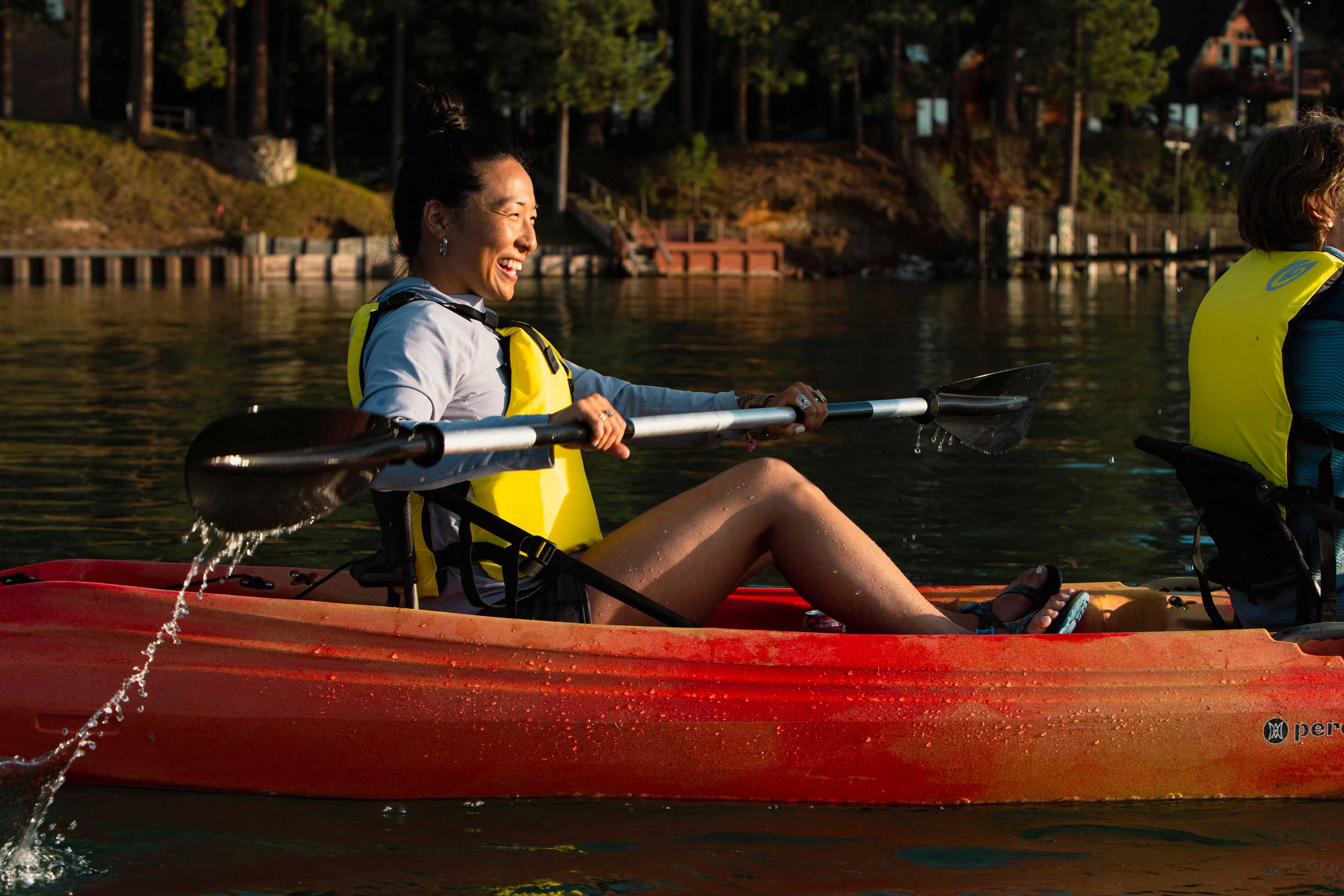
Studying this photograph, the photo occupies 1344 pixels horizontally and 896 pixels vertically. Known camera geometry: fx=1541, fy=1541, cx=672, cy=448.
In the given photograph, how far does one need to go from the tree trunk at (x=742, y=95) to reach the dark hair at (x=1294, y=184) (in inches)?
1435

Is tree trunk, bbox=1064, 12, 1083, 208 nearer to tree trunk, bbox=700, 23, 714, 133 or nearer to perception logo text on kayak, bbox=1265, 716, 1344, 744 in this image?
tree trunk, bbox=700, 23, 714, 133

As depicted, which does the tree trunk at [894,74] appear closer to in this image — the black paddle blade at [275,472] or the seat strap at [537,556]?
the seat strap at [537,556]

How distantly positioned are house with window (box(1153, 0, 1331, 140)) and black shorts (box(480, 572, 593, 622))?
45.5 meters

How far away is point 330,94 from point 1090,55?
19095 mm

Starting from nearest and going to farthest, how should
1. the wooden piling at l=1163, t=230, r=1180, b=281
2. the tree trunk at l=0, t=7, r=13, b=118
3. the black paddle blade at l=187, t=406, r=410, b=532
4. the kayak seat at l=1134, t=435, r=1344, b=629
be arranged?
the black paddle blade at l=187, t=406, r=410, b=532 → the kayak seat at l=1134, t=435, r=1344, b=629 → the wooden piling at l=1163, t=230, r=1180, b=281 → the tree trunk at l=0, t=7, r=13, b=118

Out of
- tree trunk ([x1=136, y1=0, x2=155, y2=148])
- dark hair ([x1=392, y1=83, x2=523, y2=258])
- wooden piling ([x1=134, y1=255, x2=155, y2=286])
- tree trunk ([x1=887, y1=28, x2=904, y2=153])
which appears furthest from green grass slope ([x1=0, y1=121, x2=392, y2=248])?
dark hair ([x1=392, y1=83, x2=523, y2=258])

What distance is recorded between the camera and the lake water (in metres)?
3.46

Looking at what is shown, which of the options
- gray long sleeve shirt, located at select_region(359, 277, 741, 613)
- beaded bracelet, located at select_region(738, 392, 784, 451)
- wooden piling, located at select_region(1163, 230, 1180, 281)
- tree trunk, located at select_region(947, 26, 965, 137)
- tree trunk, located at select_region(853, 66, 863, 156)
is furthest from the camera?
tree trunk, located at select_region(947, 26, 965, 137)

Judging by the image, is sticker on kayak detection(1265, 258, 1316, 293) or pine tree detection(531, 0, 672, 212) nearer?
sticker on kayak detection(1265, 258, 1316, 293)

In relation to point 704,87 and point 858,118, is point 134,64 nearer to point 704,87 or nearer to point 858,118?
point 704,87

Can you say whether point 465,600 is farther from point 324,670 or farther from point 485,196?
point 485,196

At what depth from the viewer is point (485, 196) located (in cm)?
375

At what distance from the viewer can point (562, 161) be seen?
37219 mm

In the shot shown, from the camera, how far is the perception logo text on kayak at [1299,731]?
3850mm
